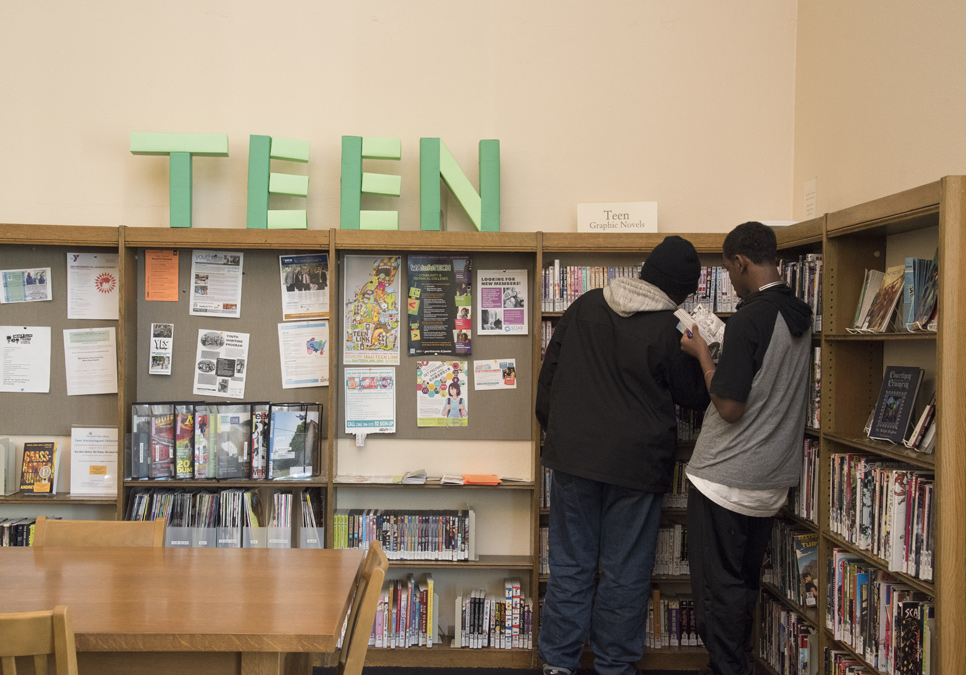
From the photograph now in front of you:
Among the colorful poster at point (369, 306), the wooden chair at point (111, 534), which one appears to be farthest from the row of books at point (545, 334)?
the wooden chair at point (111, 534)

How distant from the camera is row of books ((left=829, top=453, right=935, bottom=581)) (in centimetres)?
207

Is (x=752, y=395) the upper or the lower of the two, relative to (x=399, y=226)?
lower

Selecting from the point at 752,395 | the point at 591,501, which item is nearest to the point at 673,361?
the point at 752,395

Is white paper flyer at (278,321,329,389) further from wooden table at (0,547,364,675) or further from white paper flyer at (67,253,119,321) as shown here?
wooden table at (0,547,364,675)

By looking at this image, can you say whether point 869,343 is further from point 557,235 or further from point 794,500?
point 557,235

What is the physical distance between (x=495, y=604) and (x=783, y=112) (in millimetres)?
2818

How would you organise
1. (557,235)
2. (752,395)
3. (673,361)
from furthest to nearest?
(557,235), (673,361), (752,395)

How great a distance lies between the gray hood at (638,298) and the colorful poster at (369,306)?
3.90 ft

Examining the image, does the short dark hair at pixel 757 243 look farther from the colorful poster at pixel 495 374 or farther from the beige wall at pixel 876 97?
the colorful poster at pixel 495 374

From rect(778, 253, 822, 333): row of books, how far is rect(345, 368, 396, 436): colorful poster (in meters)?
1.88

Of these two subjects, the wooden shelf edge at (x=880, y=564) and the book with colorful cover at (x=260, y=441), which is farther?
the book with colorful cover at (x=260, y=441)

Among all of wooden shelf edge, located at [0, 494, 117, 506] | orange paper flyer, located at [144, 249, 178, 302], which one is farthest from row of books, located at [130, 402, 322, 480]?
orange paper flyer, located at [144, 249, 178, 302]

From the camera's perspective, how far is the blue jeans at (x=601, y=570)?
2848 millimetres

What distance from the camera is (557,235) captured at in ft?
10.6
